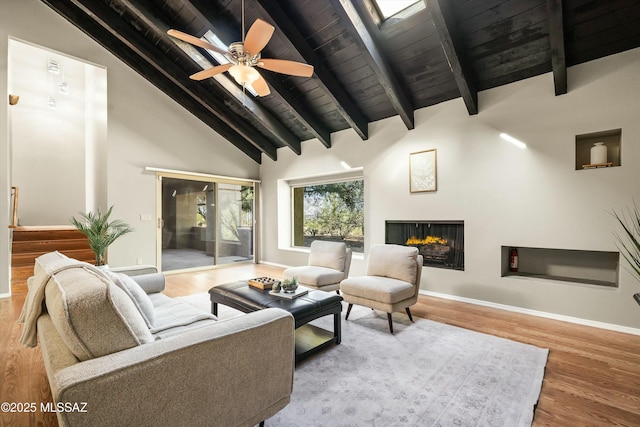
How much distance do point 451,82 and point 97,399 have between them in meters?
4.39

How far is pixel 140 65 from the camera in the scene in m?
4.99

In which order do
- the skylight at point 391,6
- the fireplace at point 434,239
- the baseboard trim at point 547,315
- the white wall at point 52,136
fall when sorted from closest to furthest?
the baseboard trim at point 547,315, the skylight at point 391,6, the fireplace at point 434,239, the white wall at point 52,136

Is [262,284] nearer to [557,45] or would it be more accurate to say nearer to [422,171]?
[422,171]

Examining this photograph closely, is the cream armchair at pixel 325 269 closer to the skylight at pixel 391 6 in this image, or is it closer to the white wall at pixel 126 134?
the skylight at pixel 391 6

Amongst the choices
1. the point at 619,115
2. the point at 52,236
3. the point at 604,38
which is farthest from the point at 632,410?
the point at 52,236

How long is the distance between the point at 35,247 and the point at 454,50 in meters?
6.76

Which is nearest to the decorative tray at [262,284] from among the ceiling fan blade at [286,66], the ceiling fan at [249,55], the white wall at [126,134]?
the ceiling fan at [249,55]

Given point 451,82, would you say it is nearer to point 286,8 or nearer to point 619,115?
point 619,115

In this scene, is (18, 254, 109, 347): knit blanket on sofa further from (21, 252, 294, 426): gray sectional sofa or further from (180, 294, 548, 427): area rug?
(180, 294, 548, 427): area rug

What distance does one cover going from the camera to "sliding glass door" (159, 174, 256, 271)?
18.7ft

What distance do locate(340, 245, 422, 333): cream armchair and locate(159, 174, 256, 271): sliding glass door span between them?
4.06m

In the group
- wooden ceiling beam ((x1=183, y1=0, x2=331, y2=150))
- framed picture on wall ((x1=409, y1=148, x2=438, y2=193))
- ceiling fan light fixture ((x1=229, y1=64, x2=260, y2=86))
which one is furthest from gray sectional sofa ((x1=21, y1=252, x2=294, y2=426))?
framed picture on wall ((x1=409, y1=148, x2=438, y2=193))

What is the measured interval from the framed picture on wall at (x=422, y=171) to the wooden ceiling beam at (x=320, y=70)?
1.02 metres

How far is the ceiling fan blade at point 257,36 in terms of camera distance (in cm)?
208
